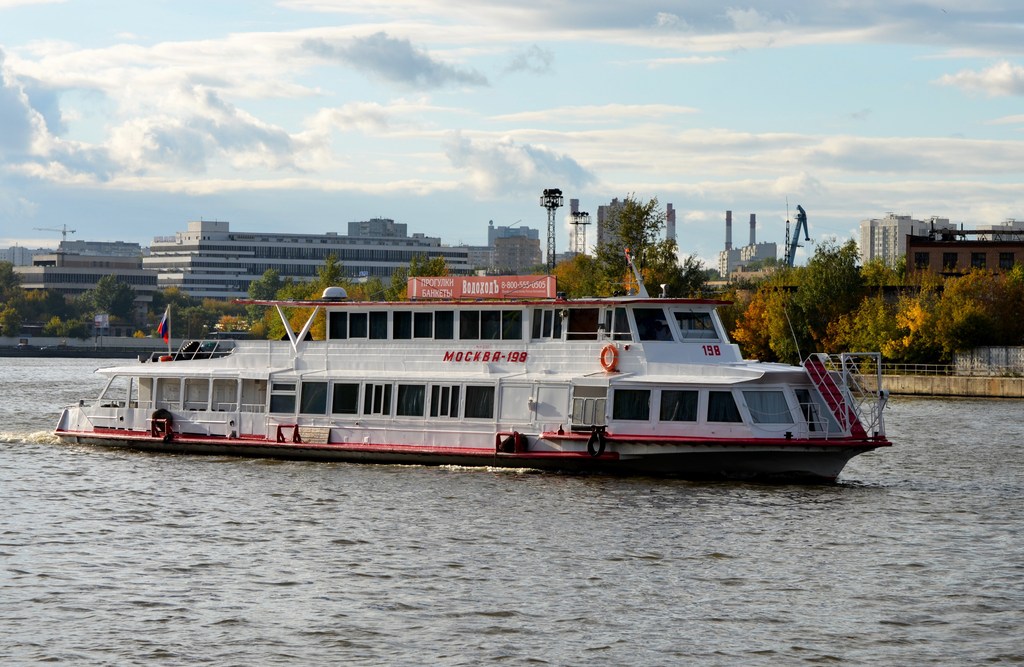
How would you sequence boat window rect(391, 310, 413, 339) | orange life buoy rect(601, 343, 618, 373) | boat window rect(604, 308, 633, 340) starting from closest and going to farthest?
orange life buoy rect(601, 343, 618, 373) → boat window rect(604, 308, 633, 340) → boat window rect(391, 310, 413, 339)

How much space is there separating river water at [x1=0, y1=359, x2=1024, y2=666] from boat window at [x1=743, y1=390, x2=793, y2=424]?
2.04m

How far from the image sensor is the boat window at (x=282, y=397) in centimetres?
4575

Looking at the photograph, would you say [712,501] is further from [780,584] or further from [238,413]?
[238,413]

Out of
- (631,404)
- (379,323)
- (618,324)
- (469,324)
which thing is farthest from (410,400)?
(631,404)

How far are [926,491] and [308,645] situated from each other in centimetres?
2350

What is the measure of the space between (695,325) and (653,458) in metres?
4.38

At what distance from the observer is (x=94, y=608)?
26094 millimetres

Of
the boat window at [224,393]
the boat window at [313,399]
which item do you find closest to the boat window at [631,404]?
the boat window at [313,399]

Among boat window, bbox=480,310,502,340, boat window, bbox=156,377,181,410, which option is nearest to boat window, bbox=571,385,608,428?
boat window, bbox=480,310,502,340

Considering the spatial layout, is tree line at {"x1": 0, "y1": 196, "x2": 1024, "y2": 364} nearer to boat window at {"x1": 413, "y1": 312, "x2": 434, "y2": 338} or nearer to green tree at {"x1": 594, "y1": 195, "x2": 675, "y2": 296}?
green tree at {"x1": 594, "y1": 195, "x2": 675, "y2": 296}

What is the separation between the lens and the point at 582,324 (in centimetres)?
4297

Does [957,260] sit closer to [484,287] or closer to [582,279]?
[582,279]

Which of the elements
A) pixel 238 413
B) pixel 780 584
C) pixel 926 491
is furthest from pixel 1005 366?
pixel 780 584

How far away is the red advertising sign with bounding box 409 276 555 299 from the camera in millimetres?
43125
